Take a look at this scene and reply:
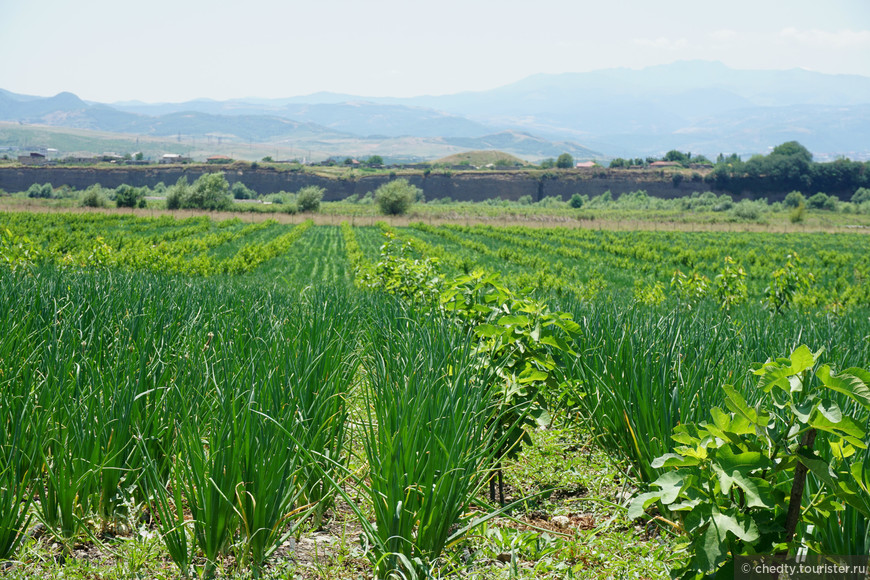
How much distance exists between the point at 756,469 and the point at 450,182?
365 feet

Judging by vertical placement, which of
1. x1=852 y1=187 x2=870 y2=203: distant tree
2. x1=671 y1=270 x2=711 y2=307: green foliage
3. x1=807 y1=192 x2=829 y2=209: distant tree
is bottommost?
x1=671 y1=270 x2=711 y2=307: green foliage

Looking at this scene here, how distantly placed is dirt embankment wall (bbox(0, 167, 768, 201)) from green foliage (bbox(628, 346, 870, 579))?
104619 millimetres

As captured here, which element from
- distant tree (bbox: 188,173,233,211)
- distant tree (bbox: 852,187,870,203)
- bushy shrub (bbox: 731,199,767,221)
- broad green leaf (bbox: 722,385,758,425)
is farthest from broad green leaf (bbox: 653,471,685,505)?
distant tree (bbox: 852,187,870,203)

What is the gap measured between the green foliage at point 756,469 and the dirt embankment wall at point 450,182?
10462 cm

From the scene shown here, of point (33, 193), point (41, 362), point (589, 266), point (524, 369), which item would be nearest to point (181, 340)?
point (41, 362)

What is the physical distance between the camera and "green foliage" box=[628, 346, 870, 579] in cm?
166

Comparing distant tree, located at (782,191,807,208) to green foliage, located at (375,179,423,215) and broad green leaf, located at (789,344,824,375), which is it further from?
broad green leaf, located at (789,344,824,375)

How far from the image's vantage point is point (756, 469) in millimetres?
1802

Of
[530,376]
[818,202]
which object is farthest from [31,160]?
[530,376]

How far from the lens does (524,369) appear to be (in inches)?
134

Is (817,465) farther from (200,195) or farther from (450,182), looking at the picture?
(450,182)

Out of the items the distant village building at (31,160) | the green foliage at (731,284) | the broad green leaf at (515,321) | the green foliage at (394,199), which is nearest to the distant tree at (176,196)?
the green foliage at (394,199)

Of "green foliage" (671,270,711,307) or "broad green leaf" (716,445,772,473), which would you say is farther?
"green foliage" (671,270,711,307)

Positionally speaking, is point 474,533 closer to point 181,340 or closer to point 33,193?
point 181,340
